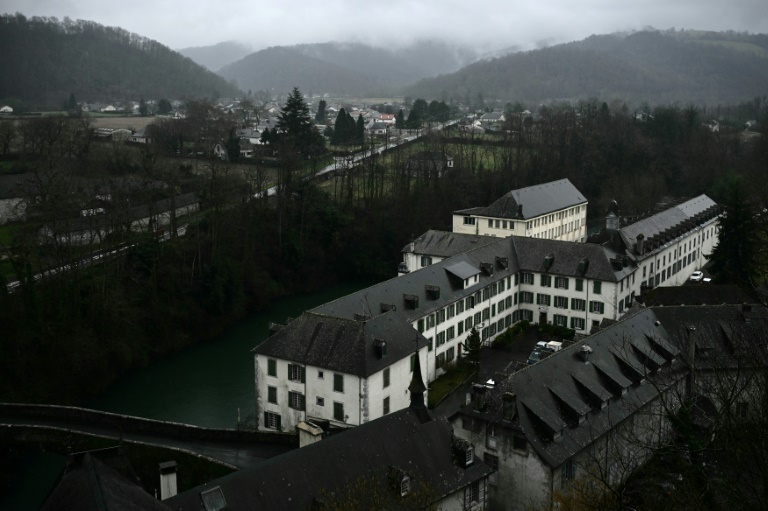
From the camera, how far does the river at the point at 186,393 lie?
3212 cm

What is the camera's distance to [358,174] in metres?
76.1

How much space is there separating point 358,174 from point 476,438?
50.9 m

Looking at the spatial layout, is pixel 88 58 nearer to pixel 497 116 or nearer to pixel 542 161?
pixel 497 116

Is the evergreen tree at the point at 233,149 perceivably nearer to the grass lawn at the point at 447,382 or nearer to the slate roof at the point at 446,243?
the slate roof at the point at 446,243

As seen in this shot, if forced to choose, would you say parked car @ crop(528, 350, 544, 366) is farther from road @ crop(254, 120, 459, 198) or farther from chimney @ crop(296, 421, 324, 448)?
road @ crop(254, 120, 459, 198)

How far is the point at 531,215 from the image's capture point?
207ft

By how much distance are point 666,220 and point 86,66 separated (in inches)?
4839

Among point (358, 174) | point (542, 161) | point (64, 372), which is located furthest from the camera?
point (542, 161)

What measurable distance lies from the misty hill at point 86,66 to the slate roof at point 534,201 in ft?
292

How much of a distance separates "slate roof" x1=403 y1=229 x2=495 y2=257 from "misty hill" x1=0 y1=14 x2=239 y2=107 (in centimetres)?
9351

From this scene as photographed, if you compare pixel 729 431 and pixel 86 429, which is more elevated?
pixel 729 431

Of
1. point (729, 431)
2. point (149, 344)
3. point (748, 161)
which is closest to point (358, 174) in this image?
point (149, 344)

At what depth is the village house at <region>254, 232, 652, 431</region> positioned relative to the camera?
33.0m

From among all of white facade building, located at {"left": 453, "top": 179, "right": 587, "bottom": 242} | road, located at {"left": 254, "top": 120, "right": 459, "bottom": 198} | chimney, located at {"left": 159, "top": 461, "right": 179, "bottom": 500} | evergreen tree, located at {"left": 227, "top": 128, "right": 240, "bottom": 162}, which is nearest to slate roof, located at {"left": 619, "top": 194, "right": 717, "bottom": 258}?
white facade building, located at {"left": 453, "top": 179, "right": 587, "bottom": 242}
